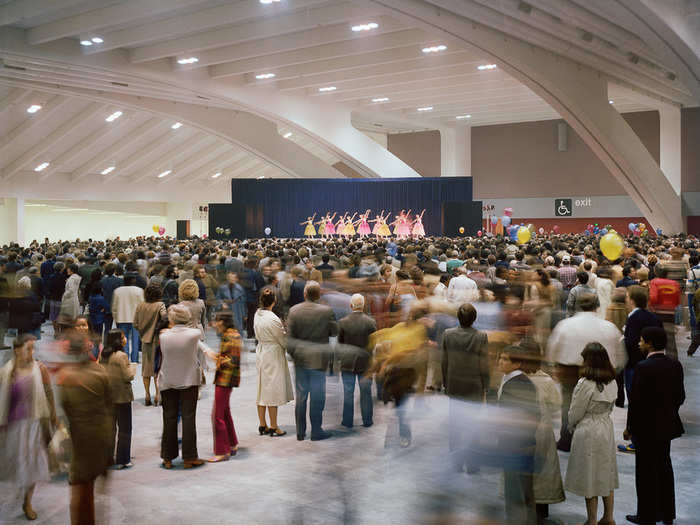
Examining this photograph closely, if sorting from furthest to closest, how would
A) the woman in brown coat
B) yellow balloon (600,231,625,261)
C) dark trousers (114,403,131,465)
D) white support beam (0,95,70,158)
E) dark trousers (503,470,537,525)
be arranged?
white support beam (0,95,70,158) < yellow balloon (600,231,625,261) < the woman in brown coat < dark trousers (114,403,131,465) < dark trousers (503,470,537,525)

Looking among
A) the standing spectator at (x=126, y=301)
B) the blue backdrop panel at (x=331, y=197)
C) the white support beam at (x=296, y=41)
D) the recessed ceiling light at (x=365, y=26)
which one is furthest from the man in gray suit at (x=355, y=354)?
the blue backdrop panel at (x=331, y=197)

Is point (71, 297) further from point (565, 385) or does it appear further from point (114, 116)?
point (114, 116)

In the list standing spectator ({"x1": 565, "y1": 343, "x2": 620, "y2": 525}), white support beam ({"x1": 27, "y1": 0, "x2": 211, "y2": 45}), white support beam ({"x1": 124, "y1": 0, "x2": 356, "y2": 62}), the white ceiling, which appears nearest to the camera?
standing spectator ({"x1": 565, "y1": 343, "x2": 620, "y2": 525})

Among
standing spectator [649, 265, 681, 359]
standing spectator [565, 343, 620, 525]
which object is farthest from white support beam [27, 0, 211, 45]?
standing spectator [565, 343, 620, 525]

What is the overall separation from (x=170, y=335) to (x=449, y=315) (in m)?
3.14

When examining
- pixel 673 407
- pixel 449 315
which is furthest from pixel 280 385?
pixel 673 407

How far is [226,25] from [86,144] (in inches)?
601

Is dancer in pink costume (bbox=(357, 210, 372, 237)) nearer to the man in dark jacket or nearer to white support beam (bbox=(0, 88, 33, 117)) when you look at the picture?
white support beam (bbox=(0, 88, 33, 117))

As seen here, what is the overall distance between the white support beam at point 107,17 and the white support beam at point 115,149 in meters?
14.0

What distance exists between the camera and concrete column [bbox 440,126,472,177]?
40812mm

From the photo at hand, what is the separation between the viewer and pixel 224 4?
17969 mm

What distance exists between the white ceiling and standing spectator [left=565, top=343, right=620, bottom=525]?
13.3m

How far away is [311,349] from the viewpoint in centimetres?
660

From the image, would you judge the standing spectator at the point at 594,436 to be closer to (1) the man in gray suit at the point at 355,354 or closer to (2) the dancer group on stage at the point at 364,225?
(1) the man in gray suit at the point at 355,354
